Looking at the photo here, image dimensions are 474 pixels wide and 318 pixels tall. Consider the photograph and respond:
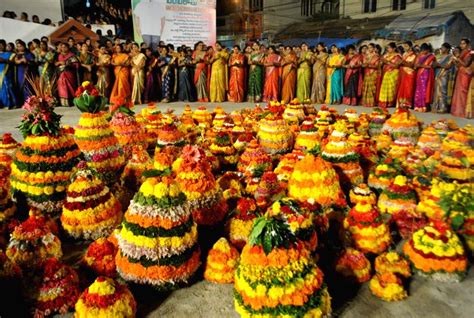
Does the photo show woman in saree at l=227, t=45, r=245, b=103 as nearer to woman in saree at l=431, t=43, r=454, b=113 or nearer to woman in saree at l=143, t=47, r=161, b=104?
woman in saree at l=143, t=47, r=161, b=104

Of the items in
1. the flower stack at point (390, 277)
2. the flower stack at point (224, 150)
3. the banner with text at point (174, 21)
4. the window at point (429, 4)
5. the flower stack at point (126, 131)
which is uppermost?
the window at point (429, 4)

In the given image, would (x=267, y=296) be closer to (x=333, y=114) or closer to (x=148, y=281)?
(x=148, y=281)

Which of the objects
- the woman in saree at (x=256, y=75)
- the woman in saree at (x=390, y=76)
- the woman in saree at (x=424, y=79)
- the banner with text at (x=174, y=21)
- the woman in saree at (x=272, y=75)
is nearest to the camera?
the woman in saree at (x=424, y=79)

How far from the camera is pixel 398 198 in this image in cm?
396

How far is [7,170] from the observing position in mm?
4402

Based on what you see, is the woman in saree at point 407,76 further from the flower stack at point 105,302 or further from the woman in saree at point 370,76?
the flower stack at point 105,302

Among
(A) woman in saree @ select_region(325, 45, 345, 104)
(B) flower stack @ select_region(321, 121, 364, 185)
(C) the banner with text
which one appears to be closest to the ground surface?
(B) flower stack @ select_region(321, 121, 364, 185)

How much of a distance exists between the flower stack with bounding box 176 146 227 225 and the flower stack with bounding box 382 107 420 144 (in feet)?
13.2

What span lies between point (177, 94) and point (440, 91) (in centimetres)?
813

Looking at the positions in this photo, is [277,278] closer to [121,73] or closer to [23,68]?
[121,73]

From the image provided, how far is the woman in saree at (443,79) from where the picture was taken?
984cm

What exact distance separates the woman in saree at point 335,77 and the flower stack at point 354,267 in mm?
9765

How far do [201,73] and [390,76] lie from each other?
5972mm

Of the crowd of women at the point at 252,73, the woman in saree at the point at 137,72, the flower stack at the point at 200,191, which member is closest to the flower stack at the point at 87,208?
the flower stack at the point at 200,191
